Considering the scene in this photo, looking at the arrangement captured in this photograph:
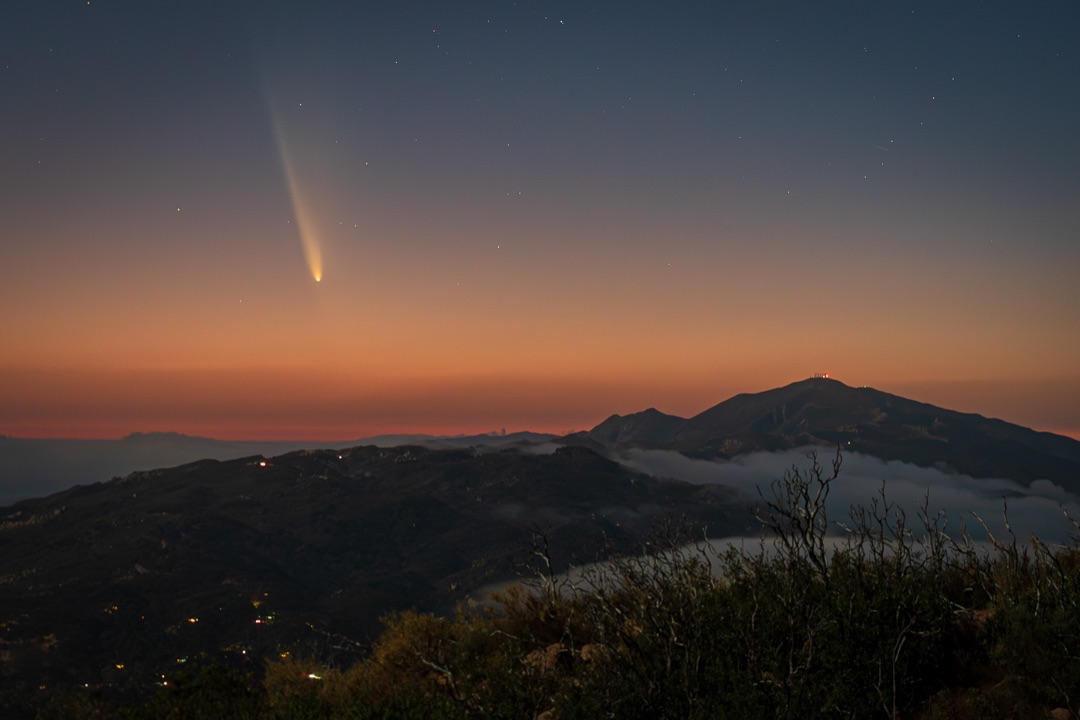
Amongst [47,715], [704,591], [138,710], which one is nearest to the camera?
[704,591]

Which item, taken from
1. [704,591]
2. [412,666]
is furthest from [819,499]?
[412,666]

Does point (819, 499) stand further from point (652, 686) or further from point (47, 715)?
point (47, 715)

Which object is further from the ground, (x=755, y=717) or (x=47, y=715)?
(x=755, y=717)

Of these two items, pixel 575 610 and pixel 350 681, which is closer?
pixel 575 610

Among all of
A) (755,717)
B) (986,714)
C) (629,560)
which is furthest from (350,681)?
(986,714)

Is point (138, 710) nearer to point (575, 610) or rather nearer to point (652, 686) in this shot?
point (575, 610)

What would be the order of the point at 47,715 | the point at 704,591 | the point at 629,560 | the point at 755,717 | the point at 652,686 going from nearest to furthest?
1. the point at 755,717
2. the point at 652,686
3. the point at 704,591
4. the point at 629,560
5. the point at 47,715

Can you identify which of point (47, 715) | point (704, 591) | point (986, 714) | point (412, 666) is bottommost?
point (47, 715)
